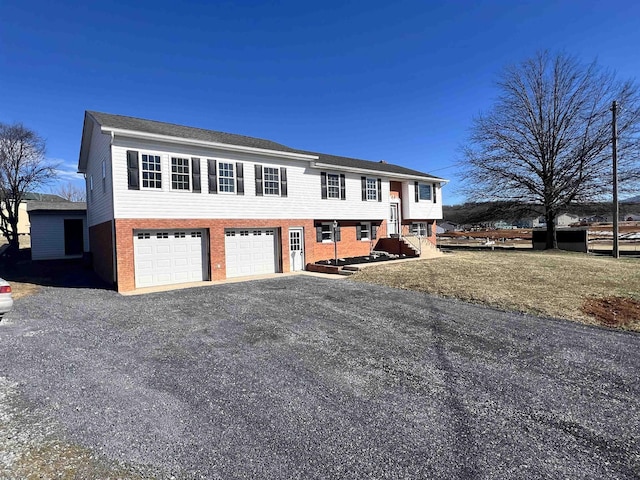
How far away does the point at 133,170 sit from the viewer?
40.8 feet

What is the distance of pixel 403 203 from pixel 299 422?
21.1 m

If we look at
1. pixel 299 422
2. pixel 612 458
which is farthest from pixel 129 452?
pixel 612 458

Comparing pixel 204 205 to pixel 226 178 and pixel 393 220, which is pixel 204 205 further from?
pixel 393 220

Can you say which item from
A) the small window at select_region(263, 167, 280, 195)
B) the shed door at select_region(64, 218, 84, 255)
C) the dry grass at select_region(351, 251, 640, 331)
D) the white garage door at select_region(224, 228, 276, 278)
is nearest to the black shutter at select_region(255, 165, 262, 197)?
the small window at select_region(263, 167, 280, 195)

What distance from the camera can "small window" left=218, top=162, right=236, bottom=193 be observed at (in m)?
14.7

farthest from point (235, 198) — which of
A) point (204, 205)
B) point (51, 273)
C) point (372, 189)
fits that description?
point (51, 273)

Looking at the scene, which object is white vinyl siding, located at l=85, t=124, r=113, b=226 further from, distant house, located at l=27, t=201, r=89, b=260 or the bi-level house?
distant house, located at l=27, t=201, r=89, b=260

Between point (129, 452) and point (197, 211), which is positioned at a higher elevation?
point (197, 211)

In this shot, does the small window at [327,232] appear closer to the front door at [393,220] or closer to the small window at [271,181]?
the small window at [271,181]

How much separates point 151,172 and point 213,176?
2.44 meters

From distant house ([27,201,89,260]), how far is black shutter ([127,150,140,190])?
45.4 feet

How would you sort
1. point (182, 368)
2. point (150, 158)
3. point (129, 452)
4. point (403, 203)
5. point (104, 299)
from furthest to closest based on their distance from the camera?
point (403, 203) < point (150, 158) < point (104, 299) < point (182, 368) < point (129, 452)

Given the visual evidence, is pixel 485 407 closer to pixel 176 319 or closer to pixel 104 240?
pixel 176 319

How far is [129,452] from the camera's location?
3193mm
